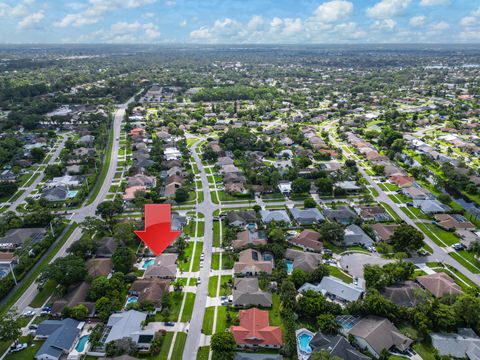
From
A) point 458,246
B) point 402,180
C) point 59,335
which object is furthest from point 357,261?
point 59,335

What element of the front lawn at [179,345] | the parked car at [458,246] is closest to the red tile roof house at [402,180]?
the parked car at [458,246]

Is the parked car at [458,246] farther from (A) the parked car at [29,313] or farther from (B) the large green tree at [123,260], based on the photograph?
(A) the parked car at [29,313]

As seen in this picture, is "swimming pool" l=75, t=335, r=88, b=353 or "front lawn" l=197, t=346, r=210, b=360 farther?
"swimming pool" l=75, t=335, r=88, b=353

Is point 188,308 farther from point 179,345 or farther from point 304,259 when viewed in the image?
point 304,259

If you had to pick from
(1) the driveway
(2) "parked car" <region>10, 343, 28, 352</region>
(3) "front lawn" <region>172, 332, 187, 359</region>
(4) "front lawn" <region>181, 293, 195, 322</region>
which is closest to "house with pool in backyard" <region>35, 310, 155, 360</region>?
(2) "parked car" <region>10, 343, 28, 352</region>

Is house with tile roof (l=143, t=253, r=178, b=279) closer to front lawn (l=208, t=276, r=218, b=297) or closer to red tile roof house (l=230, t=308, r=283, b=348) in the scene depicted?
front lawn (l=208, t=276, r=218, b=297)

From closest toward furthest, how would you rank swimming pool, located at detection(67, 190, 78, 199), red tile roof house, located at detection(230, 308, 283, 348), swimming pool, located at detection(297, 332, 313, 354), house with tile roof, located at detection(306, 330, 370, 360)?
house with tile roof, located at detection(306, 330, 370, 360) < swimming pool, located at detection(297, 332, 313, 354) < red tile roof house, located at detection(230, 308, 283, 348) < swimming pool, located at detection(67, 190, 78, 199)
